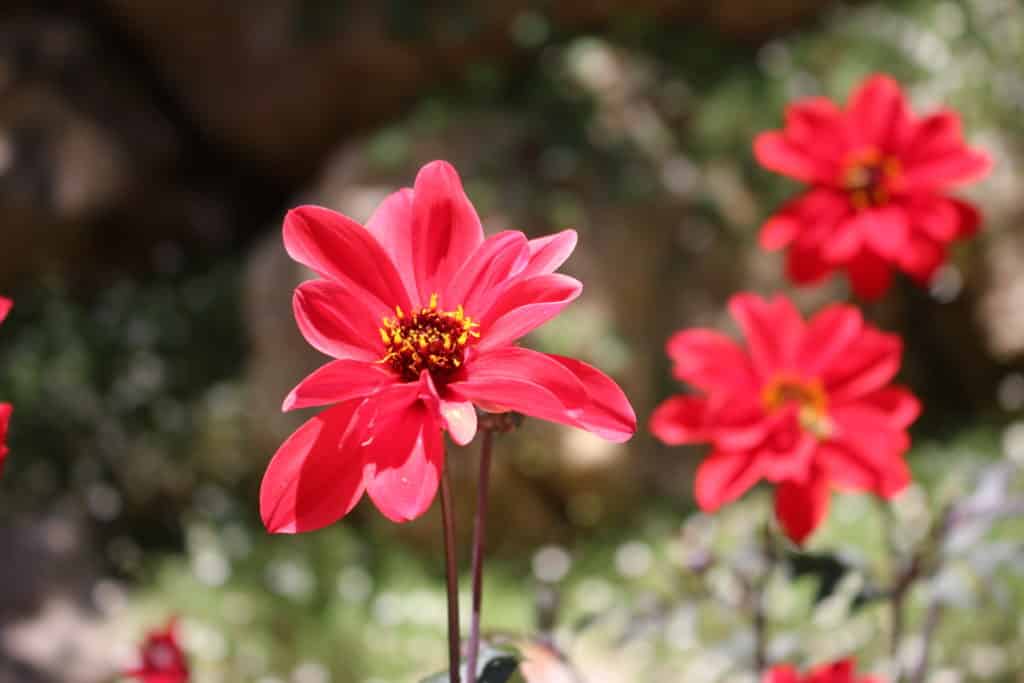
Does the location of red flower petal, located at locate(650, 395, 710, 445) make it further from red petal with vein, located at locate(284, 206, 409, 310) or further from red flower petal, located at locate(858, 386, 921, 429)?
red petal with vein, located at locate(284, 206, 409, 310)

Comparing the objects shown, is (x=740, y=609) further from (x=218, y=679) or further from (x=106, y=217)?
(x=106, y=217)

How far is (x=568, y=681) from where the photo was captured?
0.78 meters

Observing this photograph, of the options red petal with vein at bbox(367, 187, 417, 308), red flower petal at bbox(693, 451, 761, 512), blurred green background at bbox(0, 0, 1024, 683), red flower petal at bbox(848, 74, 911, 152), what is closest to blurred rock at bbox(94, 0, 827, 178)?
blurred green background at bbox(0, 0, 1024, 683)

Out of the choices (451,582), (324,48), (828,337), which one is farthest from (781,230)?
(324,48)

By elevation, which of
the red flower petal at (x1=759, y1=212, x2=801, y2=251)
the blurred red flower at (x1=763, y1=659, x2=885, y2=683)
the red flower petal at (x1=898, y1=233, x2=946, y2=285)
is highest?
the red flower petal at (x1=759, y1=212, x2=801, y2=251)

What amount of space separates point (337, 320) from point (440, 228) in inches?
3.1

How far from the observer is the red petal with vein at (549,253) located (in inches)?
22.2

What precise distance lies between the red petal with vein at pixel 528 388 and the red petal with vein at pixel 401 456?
28mm

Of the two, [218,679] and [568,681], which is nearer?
[568,681]

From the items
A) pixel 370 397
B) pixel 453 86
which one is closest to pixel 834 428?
pixel 370 397

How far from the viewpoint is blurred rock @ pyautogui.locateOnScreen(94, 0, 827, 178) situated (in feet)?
9.31

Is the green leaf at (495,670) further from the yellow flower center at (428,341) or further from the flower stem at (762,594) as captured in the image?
the flower stem at (762,594)

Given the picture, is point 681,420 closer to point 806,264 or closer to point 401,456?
point 806,264

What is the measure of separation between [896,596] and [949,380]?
189 cm
